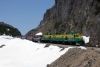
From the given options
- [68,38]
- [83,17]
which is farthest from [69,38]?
[83,17]

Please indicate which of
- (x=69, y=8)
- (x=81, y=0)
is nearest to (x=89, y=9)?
(x=81, y=0)

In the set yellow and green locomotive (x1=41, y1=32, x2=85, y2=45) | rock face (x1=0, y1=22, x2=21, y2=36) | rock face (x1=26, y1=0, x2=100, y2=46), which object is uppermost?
rock face (x1=0, y1=22, x2=21, y2=36)

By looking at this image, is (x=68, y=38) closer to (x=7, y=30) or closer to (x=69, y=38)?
(x=69, y=38)

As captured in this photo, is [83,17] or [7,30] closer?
[83,17]

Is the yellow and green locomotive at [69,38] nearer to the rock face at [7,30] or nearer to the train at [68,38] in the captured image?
the train at [68,38]

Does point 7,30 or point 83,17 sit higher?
point 7,30

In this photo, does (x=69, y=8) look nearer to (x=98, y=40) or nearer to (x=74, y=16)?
(x=74, y=16)

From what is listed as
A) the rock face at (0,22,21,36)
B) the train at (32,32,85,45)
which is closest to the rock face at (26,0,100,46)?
the train at (32,32,85,45)

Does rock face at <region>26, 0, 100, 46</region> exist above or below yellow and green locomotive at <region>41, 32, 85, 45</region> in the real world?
above

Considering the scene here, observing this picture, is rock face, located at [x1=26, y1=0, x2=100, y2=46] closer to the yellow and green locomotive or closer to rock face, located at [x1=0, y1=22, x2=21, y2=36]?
the yellow and green locomotive

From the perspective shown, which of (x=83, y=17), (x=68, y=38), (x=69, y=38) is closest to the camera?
(x=69, y=38)

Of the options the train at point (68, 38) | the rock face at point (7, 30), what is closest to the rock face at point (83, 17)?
the train at point (68, 38)

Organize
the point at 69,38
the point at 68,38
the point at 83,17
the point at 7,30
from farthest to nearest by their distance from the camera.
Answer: the point at 7,30
the point at 83,17
the point at 68,38
the point at 69,38

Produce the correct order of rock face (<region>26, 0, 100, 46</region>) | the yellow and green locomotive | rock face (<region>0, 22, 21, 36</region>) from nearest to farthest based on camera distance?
the yellow and green locomotive
rock face (<region>26, 0, 100, 46</region>)
rock face (<region>0, 22, 21, 36</region>)
